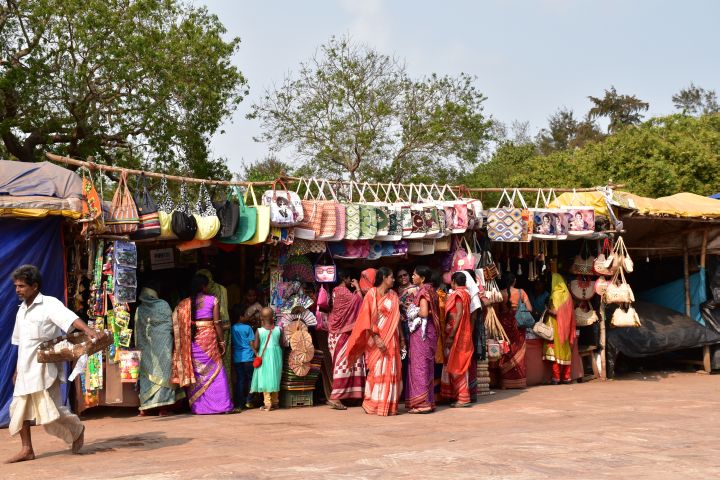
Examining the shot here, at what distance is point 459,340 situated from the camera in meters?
9.62

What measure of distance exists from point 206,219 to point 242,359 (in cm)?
169

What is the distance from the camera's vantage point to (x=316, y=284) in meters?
10.4

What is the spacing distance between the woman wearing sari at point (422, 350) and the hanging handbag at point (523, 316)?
8.75ft

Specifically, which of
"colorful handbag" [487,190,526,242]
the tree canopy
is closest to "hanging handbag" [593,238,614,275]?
"colorful handbag" [487,190,526,242]

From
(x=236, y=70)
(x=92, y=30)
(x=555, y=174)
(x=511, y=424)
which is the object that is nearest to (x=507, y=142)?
(x=555, y=174)

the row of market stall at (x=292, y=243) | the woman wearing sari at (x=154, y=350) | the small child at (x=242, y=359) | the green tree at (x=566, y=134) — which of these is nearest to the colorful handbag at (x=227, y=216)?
the row of market stall at (x=292, y=243)

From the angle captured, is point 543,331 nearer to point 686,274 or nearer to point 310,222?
point 686,274

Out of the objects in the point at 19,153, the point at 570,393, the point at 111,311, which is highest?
the point at 19,153

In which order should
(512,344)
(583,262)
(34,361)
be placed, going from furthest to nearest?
1. (583,262)
2. (512,344)
3. (34,361)

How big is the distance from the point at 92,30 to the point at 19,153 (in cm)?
311

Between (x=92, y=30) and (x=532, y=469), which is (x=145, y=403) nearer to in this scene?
(x=532, y=469)

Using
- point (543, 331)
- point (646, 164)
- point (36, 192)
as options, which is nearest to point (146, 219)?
point (36, 192)

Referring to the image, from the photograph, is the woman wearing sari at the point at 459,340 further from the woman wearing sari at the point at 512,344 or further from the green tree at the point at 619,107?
Result: the green tree at the point at 619,107

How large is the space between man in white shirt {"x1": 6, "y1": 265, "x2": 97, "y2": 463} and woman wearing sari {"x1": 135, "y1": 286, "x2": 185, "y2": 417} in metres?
2.59
